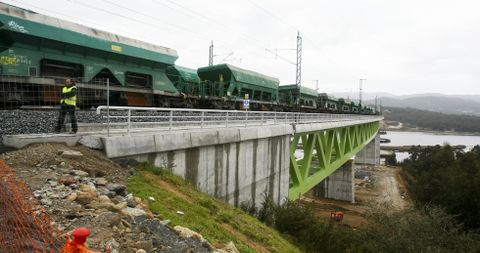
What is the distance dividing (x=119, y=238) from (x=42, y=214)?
1144mm

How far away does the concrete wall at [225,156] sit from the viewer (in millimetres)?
7414

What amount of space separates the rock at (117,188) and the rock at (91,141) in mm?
1546

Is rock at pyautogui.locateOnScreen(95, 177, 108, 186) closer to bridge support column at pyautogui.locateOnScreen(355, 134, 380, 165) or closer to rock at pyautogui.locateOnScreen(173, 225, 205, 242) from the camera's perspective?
rock at pyautogui.locateOnScreen(173, 225, 205, 242)

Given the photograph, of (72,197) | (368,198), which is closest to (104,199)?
(72,197)

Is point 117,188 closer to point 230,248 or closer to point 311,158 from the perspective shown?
point 230,248

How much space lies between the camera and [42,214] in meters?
4.07

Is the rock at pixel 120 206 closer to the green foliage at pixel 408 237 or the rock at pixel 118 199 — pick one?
the rock at pixel 118 199

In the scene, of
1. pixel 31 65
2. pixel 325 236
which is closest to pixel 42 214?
pixel 31 65

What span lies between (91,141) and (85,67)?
6.74m

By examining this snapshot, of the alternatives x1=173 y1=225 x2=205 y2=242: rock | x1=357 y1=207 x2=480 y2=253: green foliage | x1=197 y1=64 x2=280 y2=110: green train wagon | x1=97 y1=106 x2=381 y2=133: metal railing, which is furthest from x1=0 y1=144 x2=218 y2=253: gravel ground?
x1=197 y1=64 x2=280 y2=110: green train wagon

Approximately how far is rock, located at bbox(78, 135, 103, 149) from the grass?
104 cm

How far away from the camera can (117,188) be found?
5.45 meters

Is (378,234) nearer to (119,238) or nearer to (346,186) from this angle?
(119,238)

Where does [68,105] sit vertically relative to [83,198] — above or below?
above
